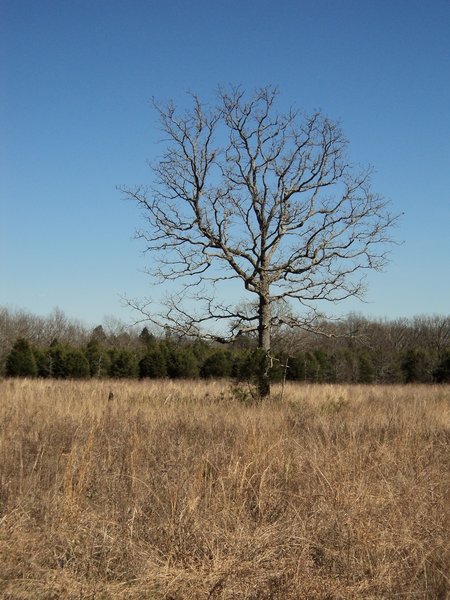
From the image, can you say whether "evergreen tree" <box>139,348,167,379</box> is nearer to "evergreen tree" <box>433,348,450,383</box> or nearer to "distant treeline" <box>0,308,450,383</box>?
"distant treeline" <box>0,308,450,383</box>

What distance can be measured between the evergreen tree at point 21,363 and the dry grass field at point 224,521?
25.5 m

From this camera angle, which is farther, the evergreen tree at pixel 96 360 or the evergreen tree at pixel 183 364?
the evergreen tree at pixel 96 360

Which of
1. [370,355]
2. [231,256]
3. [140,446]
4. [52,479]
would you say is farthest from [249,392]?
[370,355]

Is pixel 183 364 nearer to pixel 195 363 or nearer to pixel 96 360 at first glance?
pixel 195 363

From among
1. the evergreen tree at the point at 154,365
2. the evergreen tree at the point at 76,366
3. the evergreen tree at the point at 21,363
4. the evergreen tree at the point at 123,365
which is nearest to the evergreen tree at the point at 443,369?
the evergreen tree at the point at 154,365

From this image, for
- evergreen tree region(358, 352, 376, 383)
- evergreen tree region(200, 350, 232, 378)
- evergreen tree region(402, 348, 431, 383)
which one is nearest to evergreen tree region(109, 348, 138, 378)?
evergreen tree region(200, 350, 232, 378)

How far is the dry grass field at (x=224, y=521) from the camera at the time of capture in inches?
111

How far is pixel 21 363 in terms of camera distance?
29.9m

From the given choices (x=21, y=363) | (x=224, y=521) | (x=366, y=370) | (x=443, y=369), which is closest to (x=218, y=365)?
(x=366, y=370)

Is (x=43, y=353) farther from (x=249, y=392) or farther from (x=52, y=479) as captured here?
(x=52, y=479)

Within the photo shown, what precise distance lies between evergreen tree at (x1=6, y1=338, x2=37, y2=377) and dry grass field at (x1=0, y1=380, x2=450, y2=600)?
25.5 meters

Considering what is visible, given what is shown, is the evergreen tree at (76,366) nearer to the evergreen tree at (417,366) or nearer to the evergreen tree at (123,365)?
the evergreen tree at (123,365)

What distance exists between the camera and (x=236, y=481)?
4.25 metres

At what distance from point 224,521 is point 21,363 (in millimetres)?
28645
